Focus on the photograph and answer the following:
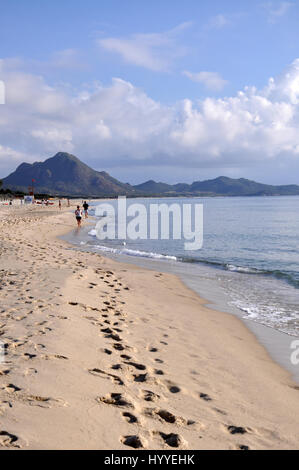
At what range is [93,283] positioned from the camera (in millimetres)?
11562

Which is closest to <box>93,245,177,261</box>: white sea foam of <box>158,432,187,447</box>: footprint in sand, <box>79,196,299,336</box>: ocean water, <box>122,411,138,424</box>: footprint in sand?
<box>79,196,299,336</box>: ocean water

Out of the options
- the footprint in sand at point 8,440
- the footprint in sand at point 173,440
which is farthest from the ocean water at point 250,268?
the footprint in sand at point 8,440

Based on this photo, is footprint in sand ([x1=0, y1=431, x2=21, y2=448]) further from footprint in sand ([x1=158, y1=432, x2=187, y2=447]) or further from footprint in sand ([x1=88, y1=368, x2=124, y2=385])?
footprint in sand ([x1=88, y1=368, x2=124, y2=385])

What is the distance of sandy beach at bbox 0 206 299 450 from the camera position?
3.67m

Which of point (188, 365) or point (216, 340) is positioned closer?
point (188, 365)

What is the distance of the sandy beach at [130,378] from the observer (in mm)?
3672

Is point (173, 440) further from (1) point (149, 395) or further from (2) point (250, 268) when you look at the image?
(2) point (250, 268)

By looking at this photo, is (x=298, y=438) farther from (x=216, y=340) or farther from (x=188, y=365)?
(x=216, y=340)

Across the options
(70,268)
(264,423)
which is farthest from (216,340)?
(70,268)

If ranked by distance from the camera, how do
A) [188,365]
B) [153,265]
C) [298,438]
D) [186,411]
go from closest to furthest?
[298,438] → [186,411] → [188,365] → [153,265]

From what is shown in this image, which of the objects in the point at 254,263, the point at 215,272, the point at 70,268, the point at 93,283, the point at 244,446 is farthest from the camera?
the point at 254,263

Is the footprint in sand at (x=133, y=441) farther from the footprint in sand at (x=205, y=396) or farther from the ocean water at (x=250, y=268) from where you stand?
the ocean water at (x=250, y=268)
